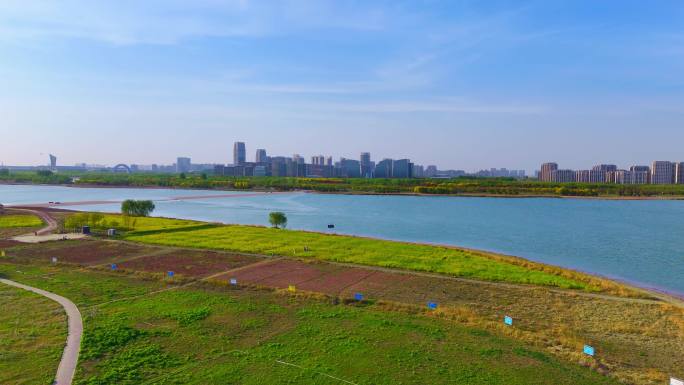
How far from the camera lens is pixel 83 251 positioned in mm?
31250

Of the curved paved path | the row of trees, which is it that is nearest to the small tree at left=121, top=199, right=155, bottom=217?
the curved paved path

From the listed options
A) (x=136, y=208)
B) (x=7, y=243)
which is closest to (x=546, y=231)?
(x=136, y=208)

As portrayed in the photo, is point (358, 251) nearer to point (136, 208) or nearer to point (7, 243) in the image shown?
point (7, 243)

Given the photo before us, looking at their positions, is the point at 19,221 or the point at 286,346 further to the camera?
the point at 19,221

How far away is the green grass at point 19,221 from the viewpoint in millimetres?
45944

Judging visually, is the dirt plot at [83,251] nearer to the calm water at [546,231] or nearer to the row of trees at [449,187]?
the calm water at [546,231]

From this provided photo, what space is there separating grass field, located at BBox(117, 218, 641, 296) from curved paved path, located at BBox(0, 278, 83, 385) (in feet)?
46.6

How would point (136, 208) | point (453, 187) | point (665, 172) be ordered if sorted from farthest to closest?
point (665, 172) → point (453, 187) → point (136, 208)

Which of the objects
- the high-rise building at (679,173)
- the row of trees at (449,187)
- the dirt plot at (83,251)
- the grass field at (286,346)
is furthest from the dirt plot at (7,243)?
the high-rise building at (679,173)

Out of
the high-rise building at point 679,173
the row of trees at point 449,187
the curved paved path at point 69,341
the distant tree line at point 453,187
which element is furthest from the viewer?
the high-rise building at point 679,173

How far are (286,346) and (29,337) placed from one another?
27.8ft

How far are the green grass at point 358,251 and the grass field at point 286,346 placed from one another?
9.99 m

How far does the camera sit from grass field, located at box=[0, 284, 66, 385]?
1205 centimetres

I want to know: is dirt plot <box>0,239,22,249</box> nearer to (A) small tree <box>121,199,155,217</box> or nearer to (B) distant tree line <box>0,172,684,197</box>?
(A) small tree <box>121,199,155,217</box>
